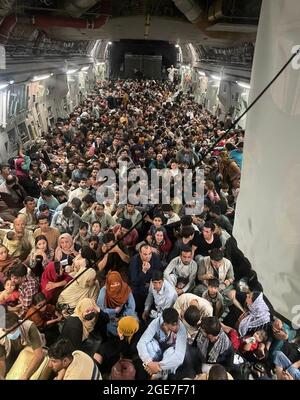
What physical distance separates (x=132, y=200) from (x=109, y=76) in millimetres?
24808

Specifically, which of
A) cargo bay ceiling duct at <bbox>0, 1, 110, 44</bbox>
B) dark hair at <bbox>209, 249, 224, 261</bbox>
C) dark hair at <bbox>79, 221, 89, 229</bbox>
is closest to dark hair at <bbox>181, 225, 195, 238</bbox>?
dark hair at <bbox>209, 249, 224, 261</bbox>

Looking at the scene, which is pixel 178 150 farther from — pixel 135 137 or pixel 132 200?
pixel 132 200

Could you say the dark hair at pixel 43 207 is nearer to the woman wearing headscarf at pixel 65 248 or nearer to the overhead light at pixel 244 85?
the woman wearing headscarf at pixel 65 248

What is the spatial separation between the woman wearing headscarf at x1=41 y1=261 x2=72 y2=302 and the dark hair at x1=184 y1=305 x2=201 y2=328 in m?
1.11

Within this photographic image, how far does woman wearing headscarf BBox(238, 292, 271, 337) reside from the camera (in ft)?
9.33

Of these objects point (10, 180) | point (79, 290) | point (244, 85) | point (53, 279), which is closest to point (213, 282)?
point (79, 290)

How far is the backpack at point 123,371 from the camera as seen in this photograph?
2.54m

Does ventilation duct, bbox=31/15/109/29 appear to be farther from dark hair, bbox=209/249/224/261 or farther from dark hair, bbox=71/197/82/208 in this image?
dark hair, bbox=209/249/224/261

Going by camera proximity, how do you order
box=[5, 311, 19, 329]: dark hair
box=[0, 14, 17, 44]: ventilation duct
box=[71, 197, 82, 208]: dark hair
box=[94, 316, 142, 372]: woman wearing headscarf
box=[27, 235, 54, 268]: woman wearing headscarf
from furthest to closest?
box=[0, 14, 17, 44]: ventilation duct < box=[71, 197, 82, 208]: dark hair < box=[27, 235, 54, 268]: woman wearing headscarf < box=[94, 316, 142, 372]: woman wearing headscarf < box=[5, 311, 19, 329]: dark hair

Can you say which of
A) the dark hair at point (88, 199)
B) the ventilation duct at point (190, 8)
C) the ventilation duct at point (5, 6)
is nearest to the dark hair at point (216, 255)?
the dark hair at point (88, 199)

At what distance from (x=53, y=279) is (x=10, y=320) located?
1.92 ft

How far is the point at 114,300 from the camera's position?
3080 millimetres

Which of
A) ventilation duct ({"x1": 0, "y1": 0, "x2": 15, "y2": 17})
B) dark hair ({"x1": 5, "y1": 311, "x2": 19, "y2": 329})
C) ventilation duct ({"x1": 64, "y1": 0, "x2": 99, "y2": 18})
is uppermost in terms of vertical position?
ventilation duct ({"x1": 64, "y1": 0, "x2": 99, "y2": 18})

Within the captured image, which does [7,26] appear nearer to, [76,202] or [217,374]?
[76,202]
